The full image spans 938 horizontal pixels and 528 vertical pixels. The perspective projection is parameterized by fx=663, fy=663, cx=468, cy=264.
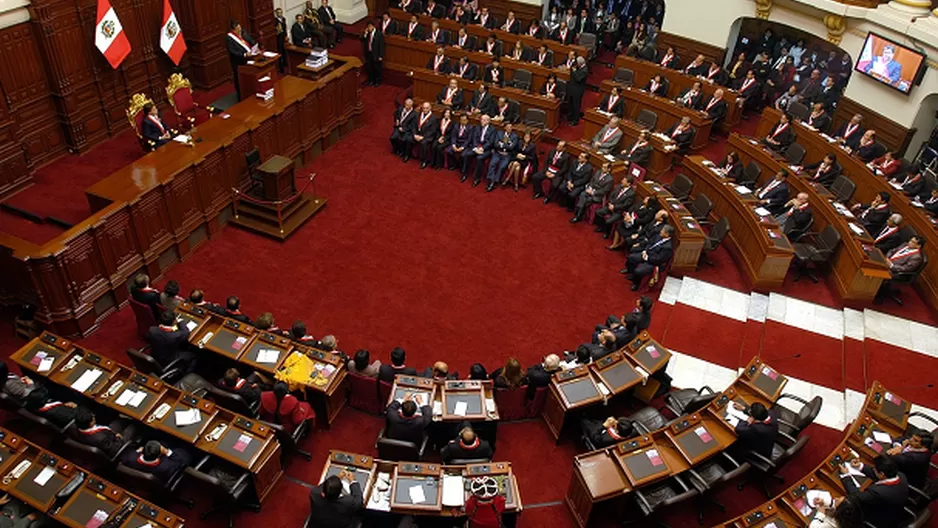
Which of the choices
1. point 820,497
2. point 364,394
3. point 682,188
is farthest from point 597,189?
point 820,497

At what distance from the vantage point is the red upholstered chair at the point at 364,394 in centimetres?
811

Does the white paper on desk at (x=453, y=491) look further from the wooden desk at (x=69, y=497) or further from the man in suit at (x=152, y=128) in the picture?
the man in suit at (x=152, y=128)

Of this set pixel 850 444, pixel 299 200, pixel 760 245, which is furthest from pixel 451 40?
pixel 850 444

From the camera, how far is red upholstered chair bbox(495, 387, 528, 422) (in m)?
8.13

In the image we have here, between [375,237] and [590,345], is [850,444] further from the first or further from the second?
[375,237]

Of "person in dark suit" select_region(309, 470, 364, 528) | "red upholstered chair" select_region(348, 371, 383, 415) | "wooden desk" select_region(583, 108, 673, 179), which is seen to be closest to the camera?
"person in dark suit" select_region(309, 470, 364, 528)

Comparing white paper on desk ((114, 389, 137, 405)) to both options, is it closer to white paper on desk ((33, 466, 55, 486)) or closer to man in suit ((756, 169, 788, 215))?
white paper on desk ((33, 466, 55, 486))

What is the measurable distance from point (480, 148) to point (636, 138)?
320cm

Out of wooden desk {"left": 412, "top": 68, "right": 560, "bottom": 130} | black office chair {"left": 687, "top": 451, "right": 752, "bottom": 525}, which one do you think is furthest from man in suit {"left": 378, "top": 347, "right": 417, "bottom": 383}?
wooden desk {"left": 412, "top": 68, "right": 560, "bottom": 130}

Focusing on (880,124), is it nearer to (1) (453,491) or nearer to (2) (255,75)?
(1) (453,491)

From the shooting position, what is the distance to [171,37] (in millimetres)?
13328

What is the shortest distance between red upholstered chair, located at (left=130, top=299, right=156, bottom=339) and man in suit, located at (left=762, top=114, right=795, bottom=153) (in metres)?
12.0

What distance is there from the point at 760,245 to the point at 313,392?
7426mm

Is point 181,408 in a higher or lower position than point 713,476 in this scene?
higher
